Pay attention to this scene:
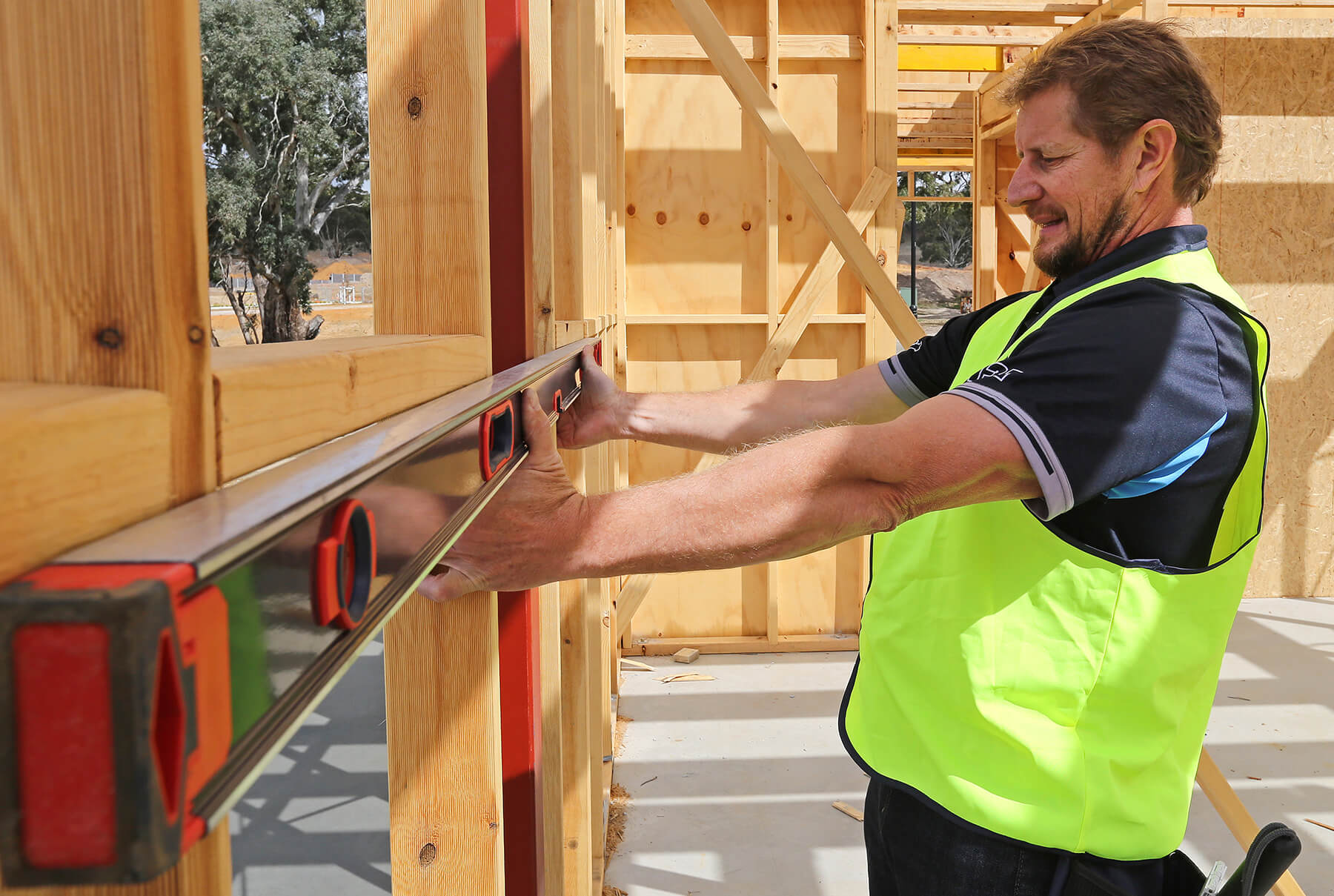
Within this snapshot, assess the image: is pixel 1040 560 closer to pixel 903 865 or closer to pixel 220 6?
pixel 903 865

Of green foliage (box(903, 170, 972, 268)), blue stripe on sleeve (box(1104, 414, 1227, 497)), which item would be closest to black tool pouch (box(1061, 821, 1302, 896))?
blue stripe on sleeve (box(1104, 414, 1227, 497))

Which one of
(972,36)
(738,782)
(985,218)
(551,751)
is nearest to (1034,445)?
(551,751)

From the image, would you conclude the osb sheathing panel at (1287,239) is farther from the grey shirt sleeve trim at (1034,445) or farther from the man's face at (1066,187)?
the grey shirt sleeve trim at (1034,445)

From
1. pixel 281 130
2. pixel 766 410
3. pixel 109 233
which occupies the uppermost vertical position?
pixel 281 130

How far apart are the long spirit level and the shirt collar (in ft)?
5.31

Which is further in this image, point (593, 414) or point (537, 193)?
point (593, 414)

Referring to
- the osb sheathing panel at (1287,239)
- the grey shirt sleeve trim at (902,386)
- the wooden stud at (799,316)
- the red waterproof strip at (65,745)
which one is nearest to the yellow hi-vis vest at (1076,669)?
the grey shirt sleeve trim at (902,386)

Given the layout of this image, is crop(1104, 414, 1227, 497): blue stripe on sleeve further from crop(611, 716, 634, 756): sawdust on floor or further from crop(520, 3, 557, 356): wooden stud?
crop(611, 716, 634, 756): sawdust on floor

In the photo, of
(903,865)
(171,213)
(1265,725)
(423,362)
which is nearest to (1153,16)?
(1265,725)

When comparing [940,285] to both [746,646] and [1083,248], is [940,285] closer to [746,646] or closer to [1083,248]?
[746,646]

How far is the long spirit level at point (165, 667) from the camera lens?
1.11 ft

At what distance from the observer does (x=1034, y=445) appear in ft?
4.65

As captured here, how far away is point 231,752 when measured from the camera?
430 millimetres

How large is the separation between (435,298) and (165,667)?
2.98 feet
